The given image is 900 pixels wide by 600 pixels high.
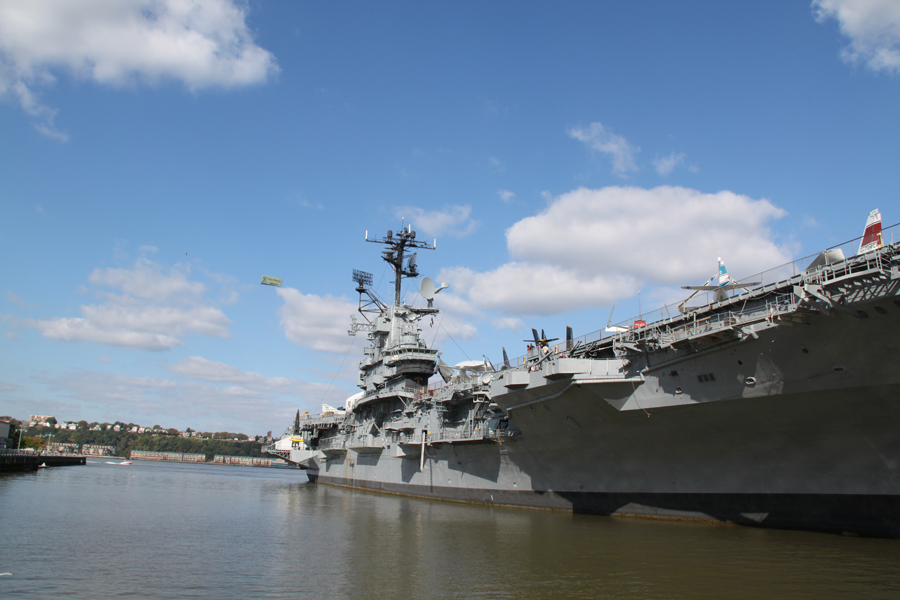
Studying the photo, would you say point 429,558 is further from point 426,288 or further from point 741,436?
point 426,288

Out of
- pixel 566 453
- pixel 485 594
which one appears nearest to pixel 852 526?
pixel 566 453

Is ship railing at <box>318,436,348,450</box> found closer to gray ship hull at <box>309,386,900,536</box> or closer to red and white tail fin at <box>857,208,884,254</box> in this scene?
gray ship hull at <box>309,386,900,536</box>

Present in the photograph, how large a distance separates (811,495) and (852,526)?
93cm

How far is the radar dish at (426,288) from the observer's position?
31.1 metres

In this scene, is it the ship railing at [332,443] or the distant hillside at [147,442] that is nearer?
the ship railing at [332,443]

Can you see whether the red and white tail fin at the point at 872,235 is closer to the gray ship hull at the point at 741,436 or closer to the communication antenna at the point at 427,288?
the gray ship hull at the point at 741,436

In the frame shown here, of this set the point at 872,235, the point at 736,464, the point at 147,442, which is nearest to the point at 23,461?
the point at 736,464

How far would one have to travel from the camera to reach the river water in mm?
9188

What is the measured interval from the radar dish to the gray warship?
344 inches

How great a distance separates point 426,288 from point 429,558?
20.2 m

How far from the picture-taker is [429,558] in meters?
11.9

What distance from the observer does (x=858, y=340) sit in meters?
11.3

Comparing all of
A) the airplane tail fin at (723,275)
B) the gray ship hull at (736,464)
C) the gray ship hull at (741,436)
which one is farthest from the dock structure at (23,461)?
the airplane tail fin at (723,275)

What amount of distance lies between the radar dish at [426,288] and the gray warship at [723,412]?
874 cm
